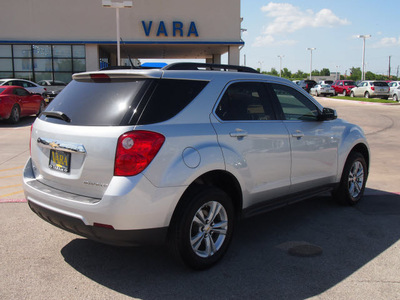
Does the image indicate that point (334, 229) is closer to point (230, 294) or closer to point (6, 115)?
point (230, 294)

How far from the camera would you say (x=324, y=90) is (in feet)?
140

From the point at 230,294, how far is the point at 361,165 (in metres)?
3.35

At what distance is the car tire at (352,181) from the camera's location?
5.48 metres

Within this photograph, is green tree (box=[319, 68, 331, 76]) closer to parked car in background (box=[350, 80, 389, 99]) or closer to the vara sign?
parked car in background (box=[350, 80, 389, 99])

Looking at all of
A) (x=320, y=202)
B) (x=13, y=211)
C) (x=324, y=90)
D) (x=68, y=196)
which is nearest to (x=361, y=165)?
(x=320, y=202)

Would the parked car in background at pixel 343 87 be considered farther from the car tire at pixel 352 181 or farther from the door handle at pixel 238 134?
the door handle at pixel 238 134

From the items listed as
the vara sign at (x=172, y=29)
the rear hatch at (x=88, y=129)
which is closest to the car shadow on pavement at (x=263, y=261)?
the rear hatch at (x=88, y=129)

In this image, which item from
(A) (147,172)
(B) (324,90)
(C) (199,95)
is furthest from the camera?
(B) (324,90)

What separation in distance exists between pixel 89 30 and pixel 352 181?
24.2m

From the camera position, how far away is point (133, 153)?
125 inches

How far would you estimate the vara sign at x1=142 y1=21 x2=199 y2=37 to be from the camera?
27.0 metres

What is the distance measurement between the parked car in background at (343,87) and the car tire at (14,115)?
35.3 meters

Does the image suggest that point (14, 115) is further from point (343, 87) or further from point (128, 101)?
point (343, 87)

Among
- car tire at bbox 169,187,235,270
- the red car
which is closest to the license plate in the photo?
car tire at bbox 169,187,235,270
